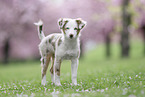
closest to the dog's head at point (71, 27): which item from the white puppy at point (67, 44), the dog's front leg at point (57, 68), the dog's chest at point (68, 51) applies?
the white puppy at point (67, 44)

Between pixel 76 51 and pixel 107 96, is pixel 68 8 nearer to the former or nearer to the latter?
pixel 76 51

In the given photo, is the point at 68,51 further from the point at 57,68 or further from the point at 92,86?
the point at 92,86

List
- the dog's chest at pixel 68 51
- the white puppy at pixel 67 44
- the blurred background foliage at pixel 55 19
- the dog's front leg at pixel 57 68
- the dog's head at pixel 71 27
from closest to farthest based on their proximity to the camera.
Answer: the dog's head at pixel 71 27, the white puppy at pixel 67 44, the dog's chest at pixel 68 51, the dog's front leg at pixel 57 68, the blurred background foliage at pixel 55 19

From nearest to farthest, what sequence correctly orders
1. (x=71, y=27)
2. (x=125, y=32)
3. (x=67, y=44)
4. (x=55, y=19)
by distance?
(x=71, y=27)
(x=67, y=44)
(x=125, y=32)
(x=55, y=19)

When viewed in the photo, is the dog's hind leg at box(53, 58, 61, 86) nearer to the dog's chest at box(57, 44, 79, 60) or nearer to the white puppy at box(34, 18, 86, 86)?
the white puppy at box(34, 18, 86, 86)

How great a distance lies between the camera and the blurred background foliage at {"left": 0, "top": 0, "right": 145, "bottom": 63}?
25297 millimetres

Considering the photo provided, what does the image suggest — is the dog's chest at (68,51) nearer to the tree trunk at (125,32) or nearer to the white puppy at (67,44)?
the white puppy at (67,44)

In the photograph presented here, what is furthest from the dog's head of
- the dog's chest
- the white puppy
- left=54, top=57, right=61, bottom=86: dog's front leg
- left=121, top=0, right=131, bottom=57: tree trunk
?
left=121, top=0, right=131, bottom=57: tree trunk

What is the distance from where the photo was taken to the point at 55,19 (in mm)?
33531

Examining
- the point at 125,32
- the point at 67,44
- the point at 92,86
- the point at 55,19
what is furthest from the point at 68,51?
the point at 55,19

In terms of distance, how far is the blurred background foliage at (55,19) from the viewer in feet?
83.0

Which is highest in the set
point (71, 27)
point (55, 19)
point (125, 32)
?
point (55, 19)

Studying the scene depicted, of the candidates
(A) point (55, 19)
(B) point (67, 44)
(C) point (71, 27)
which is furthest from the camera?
(A) point (55, 19)

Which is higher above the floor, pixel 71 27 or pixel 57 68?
pixel 71 27
